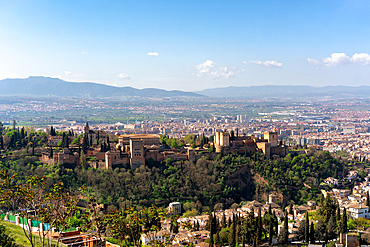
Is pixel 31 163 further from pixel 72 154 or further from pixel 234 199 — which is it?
pixel 234 199

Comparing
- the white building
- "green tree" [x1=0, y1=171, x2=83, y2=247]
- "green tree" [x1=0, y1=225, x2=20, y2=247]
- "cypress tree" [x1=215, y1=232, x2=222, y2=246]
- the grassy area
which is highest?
"green tree" [x1=0, y1=171, x2=83, y2=247]

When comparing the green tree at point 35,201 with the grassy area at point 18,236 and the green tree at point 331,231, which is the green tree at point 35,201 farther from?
the green tree at point 331,231

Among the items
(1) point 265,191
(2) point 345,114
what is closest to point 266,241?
(1) point 265,191

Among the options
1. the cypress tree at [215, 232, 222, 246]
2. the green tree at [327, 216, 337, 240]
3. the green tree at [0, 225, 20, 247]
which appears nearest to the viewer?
the green tree at [0, 225, 20, 247]

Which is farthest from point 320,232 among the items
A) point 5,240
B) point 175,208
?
point 5,240

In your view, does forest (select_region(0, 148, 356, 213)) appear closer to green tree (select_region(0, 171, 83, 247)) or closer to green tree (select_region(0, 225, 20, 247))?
green tree (select_region(0, 225, 20, 247))

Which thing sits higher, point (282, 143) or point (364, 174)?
point (282, 143)

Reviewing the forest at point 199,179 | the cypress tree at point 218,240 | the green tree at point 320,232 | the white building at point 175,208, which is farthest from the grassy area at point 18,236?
the white building at point 175,208

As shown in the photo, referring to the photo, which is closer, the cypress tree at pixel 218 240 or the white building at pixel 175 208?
the cypress tree at pixel 218 240

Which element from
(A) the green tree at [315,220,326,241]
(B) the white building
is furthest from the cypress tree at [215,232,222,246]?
(B) the white building

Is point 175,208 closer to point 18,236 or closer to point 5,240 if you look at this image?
point 18,236

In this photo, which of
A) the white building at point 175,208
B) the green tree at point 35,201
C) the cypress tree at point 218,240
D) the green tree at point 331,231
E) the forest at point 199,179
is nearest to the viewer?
the green tree at point 35,201
